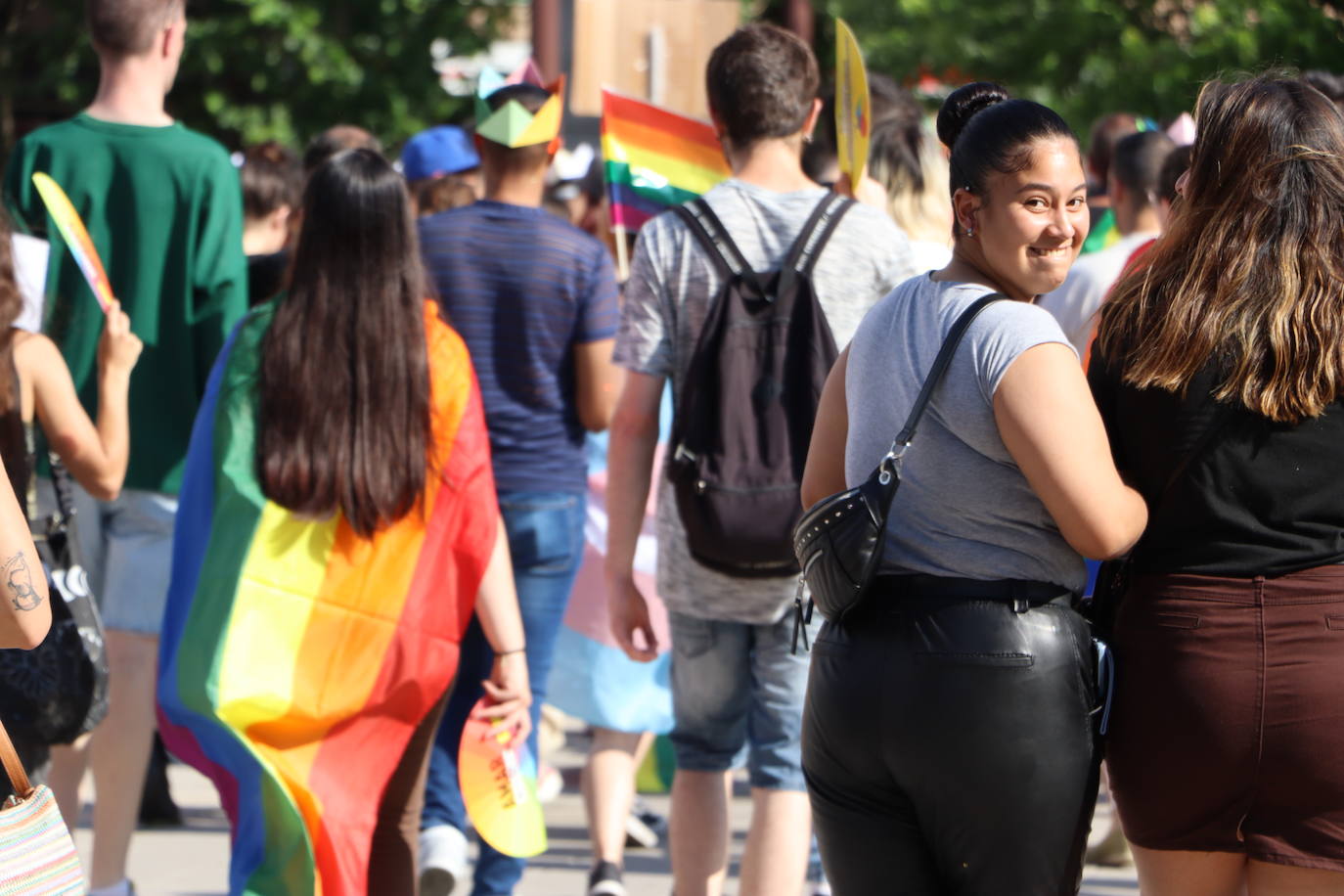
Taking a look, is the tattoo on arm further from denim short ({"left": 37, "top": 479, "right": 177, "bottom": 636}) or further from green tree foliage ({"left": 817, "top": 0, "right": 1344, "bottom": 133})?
green tree foliage ({"left": 817, "top": 0, "right": 1344, "bottom": 133})

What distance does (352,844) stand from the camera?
380 cm

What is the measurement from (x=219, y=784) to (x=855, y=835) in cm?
160


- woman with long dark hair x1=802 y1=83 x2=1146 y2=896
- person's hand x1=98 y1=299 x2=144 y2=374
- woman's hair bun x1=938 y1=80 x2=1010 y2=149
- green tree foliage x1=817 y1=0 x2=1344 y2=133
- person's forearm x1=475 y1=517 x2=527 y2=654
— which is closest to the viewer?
woman with long dark hair x1=802 y1=83 x2=1146 y2=896

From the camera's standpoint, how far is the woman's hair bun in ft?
9.94

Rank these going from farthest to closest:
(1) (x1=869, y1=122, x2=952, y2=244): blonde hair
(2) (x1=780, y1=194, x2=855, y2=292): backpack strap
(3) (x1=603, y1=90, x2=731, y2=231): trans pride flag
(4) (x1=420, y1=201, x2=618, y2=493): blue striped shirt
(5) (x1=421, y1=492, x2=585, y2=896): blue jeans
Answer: (1) (x1=869, y1=122, x2=952, y2=244): blonde hair → (3) (x1=603, y1=90, x2=731, y2=231): trans pride flag → (4) (x1=420, y1=201, x2=618, y2=493): blue striped shirt → (5) (x1=421, y1=492, x2=585, y2=896): blue jeans → (2) (x1=780, y1=194, x2=855, y2=292): backpack strap

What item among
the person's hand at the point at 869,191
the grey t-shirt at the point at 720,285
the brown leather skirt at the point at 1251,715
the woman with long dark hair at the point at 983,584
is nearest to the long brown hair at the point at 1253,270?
the woman with long dark hair at the point at 983,584

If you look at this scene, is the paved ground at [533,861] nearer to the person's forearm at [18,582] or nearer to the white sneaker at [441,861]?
the white sneaker at [441,861]

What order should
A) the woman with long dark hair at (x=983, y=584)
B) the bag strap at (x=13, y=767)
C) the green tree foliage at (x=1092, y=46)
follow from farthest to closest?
1. the green tree foliage at (x=1092, y=46)
2. the woman with long dark hair at (x=983, y=584)
3. the bag strap at (x=13, y=767)

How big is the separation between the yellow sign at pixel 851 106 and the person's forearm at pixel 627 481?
79 centimetres

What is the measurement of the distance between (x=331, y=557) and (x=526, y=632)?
0.89 meters

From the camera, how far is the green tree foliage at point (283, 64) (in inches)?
690

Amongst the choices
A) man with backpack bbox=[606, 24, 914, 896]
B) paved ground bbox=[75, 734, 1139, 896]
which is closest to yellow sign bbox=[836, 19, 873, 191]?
man with backpack bbox=[606, 24, 914, 896]

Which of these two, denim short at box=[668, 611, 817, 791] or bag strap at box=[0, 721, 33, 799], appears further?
denim short at box=[668, 611, 817, 791]

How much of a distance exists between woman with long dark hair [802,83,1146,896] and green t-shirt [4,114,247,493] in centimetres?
261
